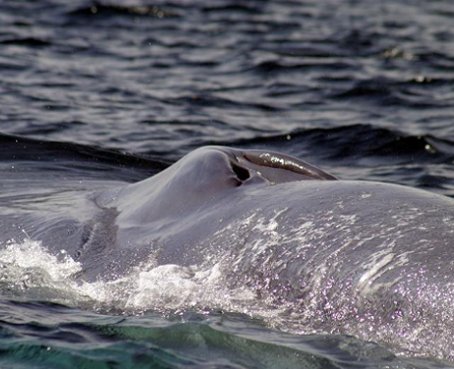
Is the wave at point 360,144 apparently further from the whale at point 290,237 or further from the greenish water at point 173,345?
the greenish water at point 173,345

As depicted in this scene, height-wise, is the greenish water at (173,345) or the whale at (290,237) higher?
the whale at (290,237)

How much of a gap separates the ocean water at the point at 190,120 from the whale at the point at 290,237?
0.34 feet

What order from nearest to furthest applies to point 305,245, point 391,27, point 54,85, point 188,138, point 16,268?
point 305,245, point 16,268, point 188,138, point 54,85, point 391,27

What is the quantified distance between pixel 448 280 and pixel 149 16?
1351cm

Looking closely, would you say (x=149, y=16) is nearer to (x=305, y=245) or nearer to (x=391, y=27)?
(x=391, y=27)

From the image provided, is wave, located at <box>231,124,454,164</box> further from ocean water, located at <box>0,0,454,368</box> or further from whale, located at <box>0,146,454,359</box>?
→ whale, located at <box>0,146,454,359</box>

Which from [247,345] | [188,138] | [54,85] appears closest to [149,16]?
[54,85]

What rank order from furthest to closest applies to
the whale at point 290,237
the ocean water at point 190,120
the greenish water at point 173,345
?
1. the ocean water at point 190,120
2. the whale at point 290,237
3. the greenish water at point 173,345

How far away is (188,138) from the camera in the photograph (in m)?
11.8

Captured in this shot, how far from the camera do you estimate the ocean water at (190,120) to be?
5.29m

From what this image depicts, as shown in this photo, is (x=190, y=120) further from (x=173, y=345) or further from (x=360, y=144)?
(x=173, y=345)

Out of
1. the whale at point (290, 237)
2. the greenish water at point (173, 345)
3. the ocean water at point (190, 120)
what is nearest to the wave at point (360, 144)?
the ocean water at point (190, 120)

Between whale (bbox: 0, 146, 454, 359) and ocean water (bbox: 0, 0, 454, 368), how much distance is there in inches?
4.1

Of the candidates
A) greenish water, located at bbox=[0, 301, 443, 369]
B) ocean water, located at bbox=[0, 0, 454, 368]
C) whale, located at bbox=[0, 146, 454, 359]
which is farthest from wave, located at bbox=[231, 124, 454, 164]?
greenish water, located at bbox=[0, 301, 443, 369]
